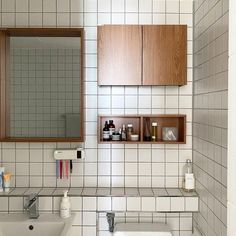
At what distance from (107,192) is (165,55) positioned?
0.97 m

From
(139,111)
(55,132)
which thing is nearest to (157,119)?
(139,111)

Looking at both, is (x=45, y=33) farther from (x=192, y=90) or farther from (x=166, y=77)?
(x=192, y=90)

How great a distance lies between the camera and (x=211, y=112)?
69.3 inches

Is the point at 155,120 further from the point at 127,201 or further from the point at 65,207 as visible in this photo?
the point at 65,207

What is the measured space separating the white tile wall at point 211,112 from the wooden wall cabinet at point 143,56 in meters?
0.14

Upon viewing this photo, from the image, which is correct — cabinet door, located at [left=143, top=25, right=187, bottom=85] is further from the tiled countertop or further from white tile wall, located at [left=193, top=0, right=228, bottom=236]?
the tiled countertop

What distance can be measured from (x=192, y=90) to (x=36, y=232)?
137 centimetres

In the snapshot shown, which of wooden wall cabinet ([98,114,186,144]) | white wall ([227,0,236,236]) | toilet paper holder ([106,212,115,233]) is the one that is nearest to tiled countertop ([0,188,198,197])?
toilet paper holder ([106,212,115,233])

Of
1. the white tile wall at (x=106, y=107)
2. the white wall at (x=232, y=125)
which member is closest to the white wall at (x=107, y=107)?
the white tile wall at (x=106, y=107)

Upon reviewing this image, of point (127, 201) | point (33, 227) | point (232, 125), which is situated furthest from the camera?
point (127, 201)

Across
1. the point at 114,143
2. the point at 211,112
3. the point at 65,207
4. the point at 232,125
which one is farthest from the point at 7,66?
the point at 232,125

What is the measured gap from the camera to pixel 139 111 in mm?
2271

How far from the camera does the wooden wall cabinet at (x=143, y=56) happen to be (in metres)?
2.09

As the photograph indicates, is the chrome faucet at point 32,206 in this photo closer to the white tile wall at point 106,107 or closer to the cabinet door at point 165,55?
the white tile wall at point 106,107
